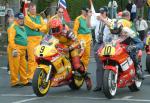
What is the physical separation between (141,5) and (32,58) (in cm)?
2383

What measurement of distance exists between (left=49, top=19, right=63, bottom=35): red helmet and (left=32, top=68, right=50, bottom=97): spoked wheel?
0.96 meters

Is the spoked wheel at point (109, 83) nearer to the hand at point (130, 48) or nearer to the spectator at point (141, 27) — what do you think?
the hand at point (130, 48)

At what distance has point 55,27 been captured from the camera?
12.6 metres

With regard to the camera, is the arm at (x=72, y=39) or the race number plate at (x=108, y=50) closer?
the race number plate at (x=108, y=50)

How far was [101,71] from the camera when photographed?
1333 cm

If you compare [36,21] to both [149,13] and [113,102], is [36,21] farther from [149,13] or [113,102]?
[149,13]

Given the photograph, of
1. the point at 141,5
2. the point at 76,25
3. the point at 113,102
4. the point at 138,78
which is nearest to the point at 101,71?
the point at 138,78

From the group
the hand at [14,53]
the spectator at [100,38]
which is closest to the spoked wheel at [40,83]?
the spectator at [100,38]

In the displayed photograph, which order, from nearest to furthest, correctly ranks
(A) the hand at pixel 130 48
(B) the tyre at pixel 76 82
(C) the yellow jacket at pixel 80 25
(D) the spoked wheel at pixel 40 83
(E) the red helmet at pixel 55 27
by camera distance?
(D) the spoked wheel at pixel 40 83, (A) the hand at pixel 130 48, (E) the red helmet at pixel 55 27, (B) the tyre at pixel 76 82, (C) the yellow jacket at pixel 80 25

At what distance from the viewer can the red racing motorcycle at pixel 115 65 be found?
11914 millimetres

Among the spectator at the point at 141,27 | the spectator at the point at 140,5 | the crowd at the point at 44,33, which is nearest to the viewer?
the crowd at the point at 44,33

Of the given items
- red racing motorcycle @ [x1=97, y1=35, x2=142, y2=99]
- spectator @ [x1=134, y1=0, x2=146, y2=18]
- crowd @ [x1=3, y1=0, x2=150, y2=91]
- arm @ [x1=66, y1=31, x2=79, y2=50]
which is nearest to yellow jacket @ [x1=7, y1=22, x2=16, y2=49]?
crowd @ [x1=3, y1=0, x2=150, y2=91]

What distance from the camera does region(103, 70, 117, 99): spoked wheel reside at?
1176 centimetres

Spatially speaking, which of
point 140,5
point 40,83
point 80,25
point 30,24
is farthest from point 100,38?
point 140,5
